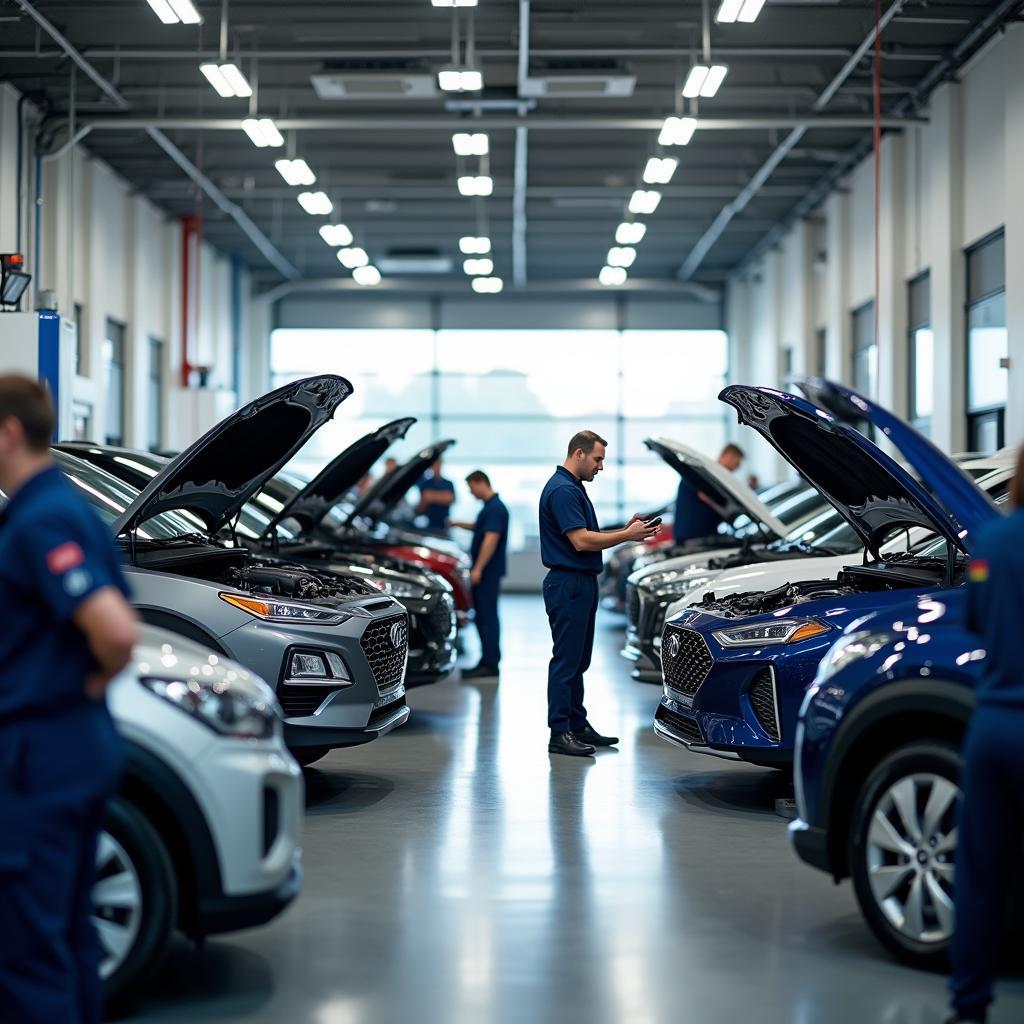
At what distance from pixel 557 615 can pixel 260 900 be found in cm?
428

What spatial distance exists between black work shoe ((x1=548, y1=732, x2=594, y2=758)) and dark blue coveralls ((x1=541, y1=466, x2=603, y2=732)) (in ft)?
0.90

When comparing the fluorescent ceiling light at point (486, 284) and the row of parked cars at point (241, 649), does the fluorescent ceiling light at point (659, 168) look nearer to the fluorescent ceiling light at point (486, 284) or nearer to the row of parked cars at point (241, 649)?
the row of parked cars at point (241, 649)

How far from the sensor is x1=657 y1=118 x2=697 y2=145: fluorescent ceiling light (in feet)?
46.5

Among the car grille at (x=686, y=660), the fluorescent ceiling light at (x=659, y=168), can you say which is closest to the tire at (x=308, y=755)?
the car grille at (x=686, y=660)

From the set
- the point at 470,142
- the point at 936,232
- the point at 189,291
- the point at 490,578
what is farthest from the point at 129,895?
the point at 189,291

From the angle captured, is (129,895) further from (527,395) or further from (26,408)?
(527,395)

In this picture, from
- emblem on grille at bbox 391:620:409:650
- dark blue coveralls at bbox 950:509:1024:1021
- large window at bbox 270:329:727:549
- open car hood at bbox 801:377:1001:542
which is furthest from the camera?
large window at bbox 270:329:727:549

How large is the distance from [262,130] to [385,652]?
28.3 ft

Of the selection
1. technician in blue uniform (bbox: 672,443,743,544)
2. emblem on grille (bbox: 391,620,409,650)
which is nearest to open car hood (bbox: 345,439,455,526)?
technician in blue uniform (bbox: 672,443,743,544)

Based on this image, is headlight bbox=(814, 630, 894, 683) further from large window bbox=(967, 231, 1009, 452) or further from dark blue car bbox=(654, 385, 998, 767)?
large window bbox=(967, 231, 1009, 452)

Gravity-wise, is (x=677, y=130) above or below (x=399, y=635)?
above

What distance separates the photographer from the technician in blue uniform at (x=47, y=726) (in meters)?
2.95

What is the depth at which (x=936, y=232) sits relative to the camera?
15.5 metres

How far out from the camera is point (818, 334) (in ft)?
72.9
